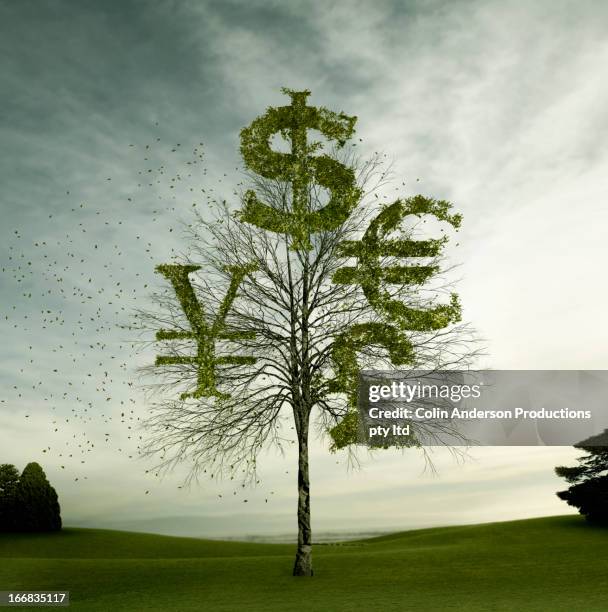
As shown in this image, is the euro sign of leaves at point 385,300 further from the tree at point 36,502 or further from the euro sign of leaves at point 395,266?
the tree at point 36,502

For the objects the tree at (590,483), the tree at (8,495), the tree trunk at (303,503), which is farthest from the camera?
the tree at (8,495)

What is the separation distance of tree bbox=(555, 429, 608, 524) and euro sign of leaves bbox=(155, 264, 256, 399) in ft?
82.4

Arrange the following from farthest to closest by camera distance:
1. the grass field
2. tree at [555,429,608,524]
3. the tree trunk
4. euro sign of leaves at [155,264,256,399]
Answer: tree at [555,429,608,524], euro sign of leaves at [155,264,256,399], the tree trunk, the grass field

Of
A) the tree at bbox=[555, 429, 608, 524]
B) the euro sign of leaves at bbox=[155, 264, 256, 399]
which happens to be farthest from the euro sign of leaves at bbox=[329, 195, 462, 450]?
the tree at bbox=[555, 429, 608, 524]

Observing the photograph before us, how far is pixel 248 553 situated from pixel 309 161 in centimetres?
2519

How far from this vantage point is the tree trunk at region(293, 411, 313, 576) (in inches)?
765

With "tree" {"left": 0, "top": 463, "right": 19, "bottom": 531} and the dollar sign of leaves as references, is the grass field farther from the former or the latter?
"tree" {"left": 0, "top": 463, "right": 19, "bottom": 531}

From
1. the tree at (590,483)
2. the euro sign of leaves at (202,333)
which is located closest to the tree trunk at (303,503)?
the euro sign of leaves at (202,333)

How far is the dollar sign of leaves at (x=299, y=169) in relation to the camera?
70.6ft

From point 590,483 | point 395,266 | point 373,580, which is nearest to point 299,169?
point 395,266

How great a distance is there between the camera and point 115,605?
17.3 m

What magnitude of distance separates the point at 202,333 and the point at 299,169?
635 cm

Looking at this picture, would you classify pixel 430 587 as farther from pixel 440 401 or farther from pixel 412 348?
pixel 412 348

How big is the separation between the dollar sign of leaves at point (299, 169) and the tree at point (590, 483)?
24642mm
